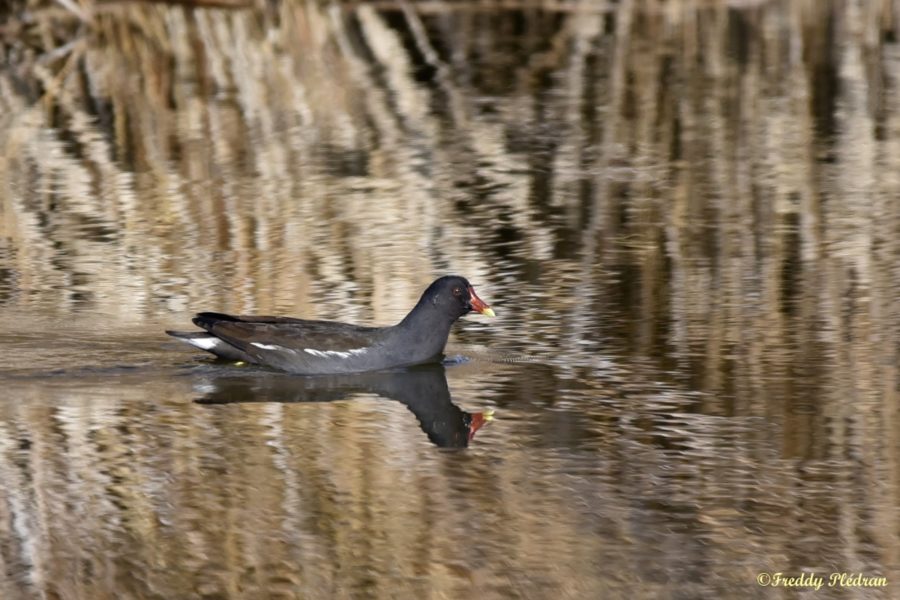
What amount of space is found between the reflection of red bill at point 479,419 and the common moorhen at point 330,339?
0.80 meters

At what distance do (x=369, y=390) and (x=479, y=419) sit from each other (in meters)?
0.75

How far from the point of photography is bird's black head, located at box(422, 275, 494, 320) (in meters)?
8.37

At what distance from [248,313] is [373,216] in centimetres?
254

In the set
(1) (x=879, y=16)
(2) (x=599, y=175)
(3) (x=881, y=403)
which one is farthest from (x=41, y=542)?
(1) (x=879, y=16)

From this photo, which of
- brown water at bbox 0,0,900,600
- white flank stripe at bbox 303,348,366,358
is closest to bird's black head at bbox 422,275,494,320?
brown water at bbox 0,0,900,600

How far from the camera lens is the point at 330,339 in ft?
26.6

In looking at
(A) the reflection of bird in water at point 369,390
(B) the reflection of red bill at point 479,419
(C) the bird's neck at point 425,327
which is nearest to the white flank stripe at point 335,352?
(A) the reflection of bird in water at point 369,390

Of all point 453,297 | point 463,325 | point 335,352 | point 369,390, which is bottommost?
point 463,325

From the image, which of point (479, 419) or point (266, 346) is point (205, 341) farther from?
point (479, 419)

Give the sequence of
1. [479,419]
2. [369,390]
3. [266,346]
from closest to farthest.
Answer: [479,419]
[369,390]
[266,346]

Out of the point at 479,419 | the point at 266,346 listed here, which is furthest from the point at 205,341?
the point at 479,419

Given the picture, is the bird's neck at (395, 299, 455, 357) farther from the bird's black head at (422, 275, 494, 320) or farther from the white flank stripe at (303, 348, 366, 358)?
the white flank stripe at (303, 348, 366, 358)

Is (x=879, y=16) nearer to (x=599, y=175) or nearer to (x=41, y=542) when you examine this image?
(x=599, y=175)

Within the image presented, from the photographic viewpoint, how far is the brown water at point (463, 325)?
233 inches
